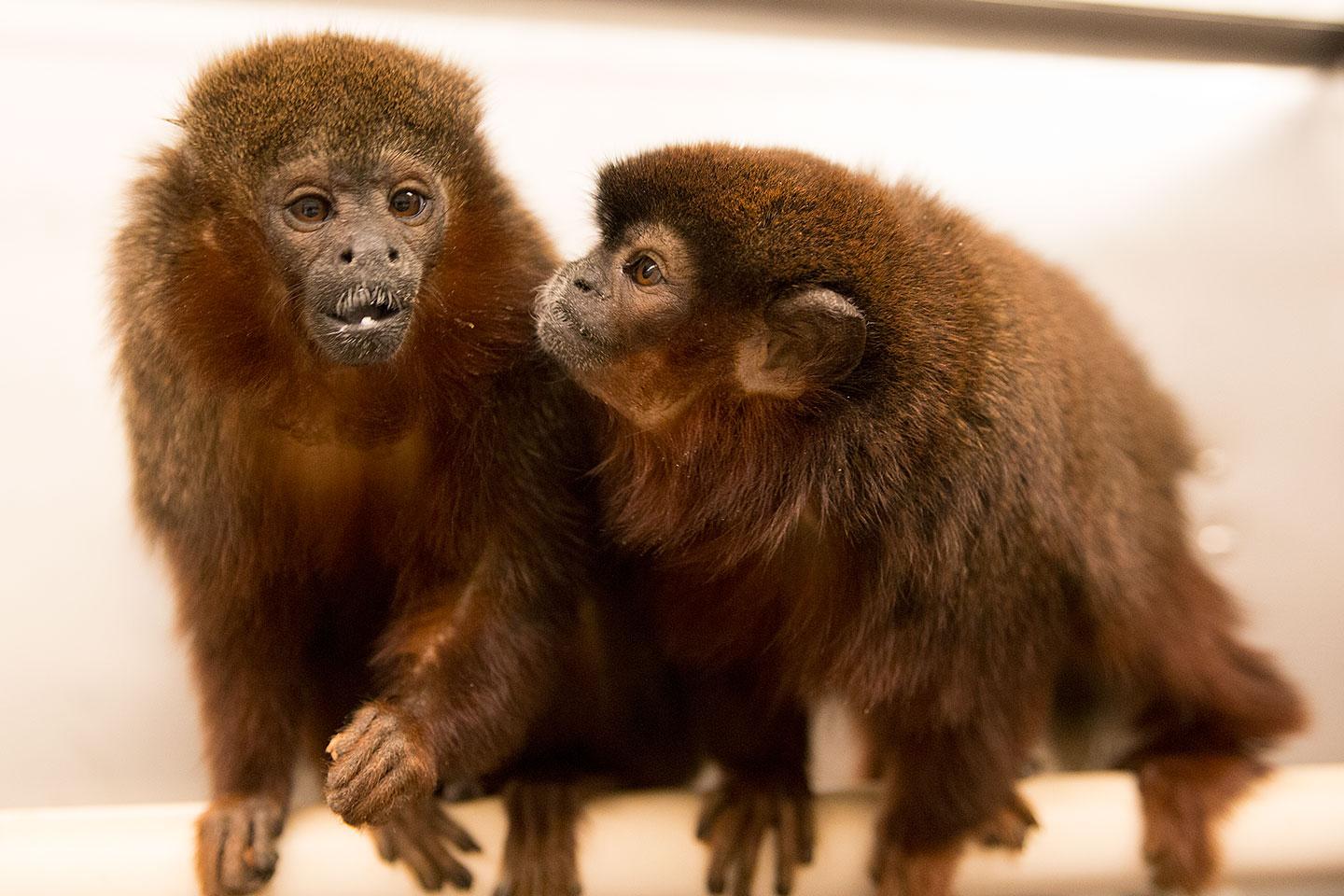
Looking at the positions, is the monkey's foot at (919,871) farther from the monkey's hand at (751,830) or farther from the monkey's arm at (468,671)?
the monkey's arm at (468,671)

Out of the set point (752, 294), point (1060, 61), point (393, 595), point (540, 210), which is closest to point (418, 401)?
point (393, 595)

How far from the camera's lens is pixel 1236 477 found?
3332 mm

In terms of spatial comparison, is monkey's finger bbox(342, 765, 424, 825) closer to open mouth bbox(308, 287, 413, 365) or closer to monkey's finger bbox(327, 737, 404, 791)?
monkey's finger bbox(327, 737, 404, 791)

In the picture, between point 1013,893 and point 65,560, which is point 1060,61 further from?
point 65,560

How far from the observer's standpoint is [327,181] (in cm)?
189

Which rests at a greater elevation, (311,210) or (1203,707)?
(311,210)

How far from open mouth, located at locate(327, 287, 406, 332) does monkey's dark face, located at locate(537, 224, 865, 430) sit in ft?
0.86

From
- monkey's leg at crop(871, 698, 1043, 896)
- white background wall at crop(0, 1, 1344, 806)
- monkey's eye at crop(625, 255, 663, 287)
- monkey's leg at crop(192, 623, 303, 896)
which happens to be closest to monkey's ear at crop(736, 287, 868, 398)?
monkey's eye at crop(625, 255, 663, 287)

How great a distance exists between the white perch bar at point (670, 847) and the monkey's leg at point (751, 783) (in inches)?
1.5

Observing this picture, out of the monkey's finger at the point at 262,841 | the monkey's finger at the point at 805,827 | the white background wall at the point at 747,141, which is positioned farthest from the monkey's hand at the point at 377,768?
the white background wall at the point at 747,141

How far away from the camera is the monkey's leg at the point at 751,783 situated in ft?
7.36

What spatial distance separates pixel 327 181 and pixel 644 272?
52 cm

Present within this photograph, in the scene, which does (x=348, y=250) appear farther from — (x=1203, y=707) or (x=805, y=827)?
(x=1203, y=707)

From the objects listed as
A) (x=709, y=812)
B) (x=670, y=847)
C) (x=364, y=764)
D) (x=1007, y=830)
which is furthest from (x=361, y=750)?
(x=1007, y=830)
